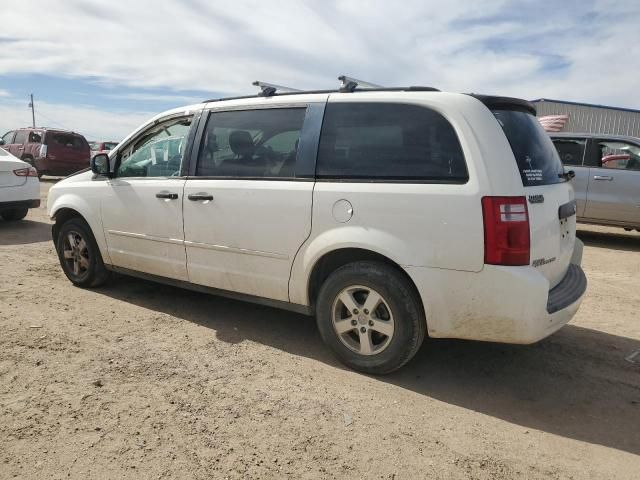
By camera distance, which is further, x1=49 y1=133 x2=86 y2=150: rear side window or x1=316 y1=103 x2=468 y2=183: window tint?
x1=49 y1=133 x2=86 y2=150: rear side window

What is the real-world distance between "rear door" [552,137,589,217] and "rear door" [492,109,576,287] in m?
5.55

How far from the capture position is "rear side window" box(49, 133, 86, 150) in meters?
17.5

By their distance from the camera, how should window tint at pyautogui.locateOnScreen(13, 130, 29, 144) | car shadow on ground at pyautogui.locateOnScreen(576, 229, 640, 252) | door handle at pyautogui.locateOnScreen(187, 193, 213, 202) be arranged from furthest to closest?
window tint at pyautogui.locateOnScreen(13, 130, 29, 144) → car shadow on ground at pyautogui.locateOnScreen(576, 229, 640, 252) → door handle at pyautogui.locateOnScreen(187, 193, 213, 202)

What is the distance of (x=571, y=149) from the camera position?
8.85m

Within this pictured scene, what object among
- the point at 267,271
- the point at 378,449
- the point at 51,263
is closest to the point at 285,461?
the point at 378,449

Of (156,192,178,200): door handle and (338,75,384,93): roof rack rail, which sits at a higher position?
(338,75,384,93): roof rack rail

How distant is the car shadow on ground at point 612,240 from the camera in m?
8.61

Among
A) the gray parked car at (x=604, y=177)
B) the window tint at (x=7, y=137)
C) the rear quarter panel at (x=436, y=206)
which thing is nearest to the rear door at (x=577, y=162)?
the gray parked car at (x=604, y=177)

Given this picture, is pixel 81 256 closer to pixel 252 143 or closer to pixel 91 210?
pixel 91 210

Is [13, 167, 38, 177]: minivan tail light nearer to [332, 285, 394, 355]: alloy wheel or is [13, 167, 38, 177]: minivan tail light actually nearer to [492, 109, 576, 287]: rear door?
[332, 285, 394, 355]: alloy wheel

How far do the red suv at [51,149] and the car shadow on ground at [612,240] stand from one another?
51.0 ft

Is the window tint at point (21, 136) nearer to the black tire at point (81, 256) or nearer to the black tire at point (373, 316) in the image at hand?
the black tire at point (81, 256)

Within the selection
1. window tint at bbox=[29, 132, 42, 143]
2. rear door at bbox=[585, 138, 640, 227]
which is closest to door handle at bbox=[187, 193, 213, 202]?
rear door at bbox=[585, 138, 640, 227]

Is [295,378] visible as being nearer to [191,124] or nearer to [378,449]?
[378,449]
